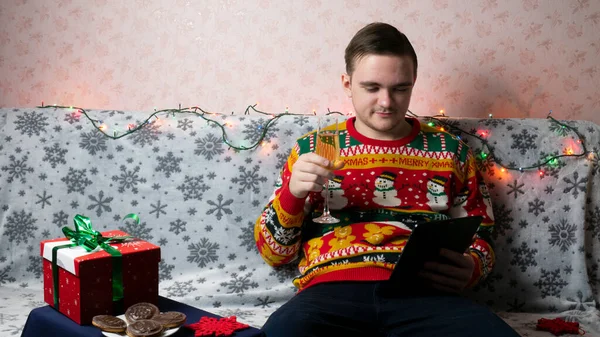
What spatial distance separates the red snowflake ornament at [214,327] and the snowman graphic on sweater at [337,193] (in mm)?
560

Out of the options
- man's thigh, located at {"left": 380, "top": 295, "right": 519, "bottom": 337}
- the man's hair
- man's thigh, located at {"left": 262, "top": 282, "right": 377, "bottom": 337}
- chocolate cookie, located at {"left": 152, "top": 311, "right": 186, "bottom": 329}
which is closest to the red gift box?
chocolate cookie, located at {"left": 152, "top": 311, "right": 186, "bottom": 329}

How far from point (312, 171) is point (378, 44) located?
421 millimetres

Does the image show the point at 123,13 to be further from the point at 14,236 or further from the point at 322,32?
the point at 14,236

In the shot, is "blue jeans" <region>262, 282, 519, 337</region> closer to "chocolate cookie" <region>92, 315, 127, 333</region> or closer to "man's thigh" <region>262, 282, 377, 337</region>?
"man's thigh" <region>262, 282, 377, 337</region>

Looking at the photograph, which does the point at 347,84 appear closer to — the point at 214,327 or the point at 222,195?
the point at 222,195

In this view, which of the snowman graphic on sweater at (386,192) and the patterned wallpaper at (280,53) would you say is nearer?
the snowman graphic on sweater at (386,192)

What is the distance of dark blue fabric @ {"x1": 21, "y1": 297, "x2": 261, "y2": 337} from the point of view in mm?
1189

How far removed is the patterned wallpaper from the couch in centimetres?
18

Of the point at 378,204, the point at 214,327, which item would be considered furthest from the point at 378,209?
the point at 214,327

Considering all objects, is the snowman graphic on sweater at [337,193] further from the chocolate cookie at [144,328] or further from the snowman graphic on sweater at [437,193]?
the chocolate cookie at [144,328]

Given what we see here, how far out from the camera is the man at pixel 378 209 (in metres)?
1.43

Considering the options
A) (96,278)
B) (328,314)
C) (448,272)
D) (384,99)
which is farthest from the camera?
(384,99)

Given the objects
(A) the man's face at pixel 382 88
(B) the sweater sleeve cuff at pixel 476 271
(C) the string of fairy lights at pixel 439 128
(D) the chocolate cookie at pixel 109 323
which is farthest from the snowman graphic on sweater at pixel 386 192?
(D) the chocolate cookie at pixel 109 323

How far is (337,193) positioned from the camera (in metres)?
1.70
